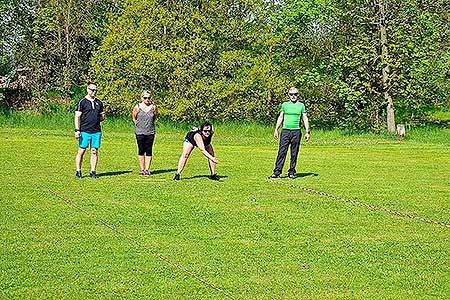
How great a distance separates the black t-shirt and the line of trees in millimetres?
23694

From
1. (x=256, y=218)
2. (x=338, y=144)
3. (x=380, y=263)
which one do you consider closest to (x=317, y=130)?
(x=338, y=144)

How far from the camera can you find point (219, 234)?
11016 millimetres

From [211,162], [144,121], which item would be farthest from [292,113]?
[144,121]

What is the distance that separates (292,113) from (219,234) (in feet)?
23.0

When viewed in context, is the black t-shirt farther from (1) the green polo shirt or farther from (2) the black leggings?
(1) the green polo shirt

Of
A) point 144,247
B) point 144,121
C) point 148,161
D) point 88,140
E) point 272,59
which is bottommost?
point 148,161

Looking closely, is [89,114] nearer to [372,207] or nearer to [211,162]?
[211,162]

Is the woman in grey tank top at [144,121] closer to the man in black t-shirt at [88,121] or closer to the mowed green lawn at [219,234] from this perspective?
the mowed green lawn at [219,234]

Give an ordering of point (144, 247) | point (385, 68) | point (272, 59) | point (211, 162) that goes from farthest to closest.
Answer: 1. point (272, 59)
2. point (385, 68)
3. point (211, 162)
4. point (144, 247)

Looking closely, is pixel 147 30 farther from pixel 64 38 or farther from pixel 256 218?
pixel 256 218

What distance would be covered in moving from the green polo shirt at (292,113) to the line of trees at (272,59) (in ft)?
71.7

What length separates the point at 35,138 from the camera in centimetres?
3059

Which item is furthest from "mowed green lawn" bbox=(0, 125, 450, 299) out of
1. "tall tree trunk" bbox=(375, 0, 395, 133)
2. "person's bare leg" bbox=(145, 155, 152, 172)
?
"tall tree trunk" bbox=(375, 0, 395, 133)

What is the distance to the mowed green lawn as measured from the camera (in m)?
8.36
